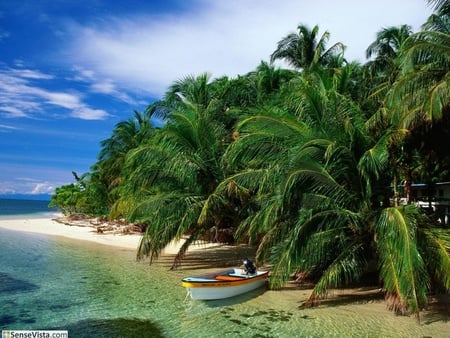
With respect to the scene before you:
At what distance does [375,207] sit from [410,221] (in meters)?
2.38

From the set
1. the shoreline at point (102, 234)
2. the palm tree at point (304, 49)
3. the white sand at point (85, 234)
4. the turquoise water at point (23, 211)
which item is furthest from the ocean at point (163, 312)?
the turquoise water at point (23, 211)

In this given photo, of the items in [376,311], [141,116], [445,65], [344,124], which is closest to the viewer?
[376,311]

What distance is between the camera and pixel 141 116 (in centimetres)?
3416

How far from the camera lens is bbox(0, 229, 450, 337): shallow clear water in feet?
28.8

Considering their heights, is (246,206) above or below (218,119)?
below

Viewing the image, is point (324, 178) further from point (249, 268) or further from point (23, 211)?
point (23, 211)

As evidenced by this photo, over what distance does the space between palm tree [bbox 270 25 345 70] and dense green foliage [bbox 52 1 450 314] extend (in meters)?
9.34

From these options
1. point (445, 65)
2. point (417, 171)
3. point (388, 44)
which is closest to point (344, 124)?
point (445, 65)

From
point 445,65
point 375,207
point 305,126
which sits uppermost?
point 445,65

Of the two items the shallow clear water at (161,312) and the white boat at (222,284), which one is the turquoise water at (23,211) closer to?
the shallow clear water at (161,312)

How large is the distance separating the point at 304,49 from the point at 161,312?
20.8 m

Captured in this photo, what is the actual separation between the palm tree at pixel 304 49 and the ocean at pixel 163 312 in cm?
1733

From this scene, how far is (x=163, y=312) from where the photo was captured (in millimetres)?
10203

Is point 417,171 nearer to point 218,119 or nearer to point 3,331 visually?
point 218,119
